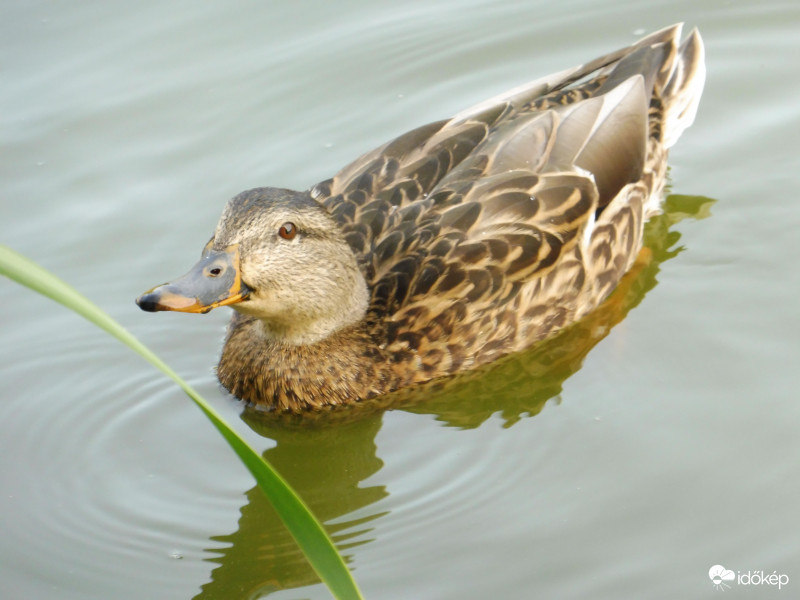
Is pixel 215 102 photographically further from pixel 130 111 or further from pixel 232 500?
pixel 232 500

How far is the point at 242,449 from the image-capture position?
3.09m

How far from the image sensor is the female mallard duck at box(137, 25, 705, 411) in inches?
245

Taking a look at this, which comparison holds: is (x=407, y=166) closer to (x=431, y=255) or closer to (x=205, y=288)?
(x=431, y=255)

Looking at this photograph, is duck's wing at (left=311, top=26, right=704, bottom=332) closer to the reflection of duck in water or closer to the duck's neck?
the duck's neck

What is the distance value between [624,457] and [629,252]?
6.24ft

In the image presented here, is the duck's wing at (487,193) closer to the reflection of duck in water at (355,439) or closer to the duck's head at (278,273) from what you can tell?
the duck's head at (278,273)

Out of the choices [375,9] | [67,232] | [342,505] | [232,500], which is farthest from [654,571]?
[375,9]

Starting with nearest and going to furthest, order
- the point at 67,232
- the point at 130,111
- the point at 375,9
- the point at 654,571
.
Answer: the point at 654,571 → the point at 67,232 → the point at 130,111 → the point at 375,9

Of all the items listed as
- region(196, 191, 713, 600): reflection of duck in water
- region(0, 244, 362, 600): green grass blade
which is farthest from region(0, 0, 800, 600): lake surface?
region(0, 244, 362, 600): green grass blade

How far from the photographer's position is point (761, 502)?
5.41 m

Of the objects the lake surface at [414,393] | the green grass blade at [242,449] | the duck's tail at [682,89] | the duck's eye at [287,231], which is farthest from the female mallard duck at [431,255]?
the green grass blade at [242,449]

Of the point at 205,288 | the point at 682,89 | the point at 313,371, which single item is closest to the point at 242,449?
the point at 205,288

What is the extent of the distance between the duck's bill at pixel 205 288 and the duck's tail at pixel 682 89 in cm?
338

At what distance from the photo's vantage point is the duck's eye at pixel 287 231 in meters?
5.98
